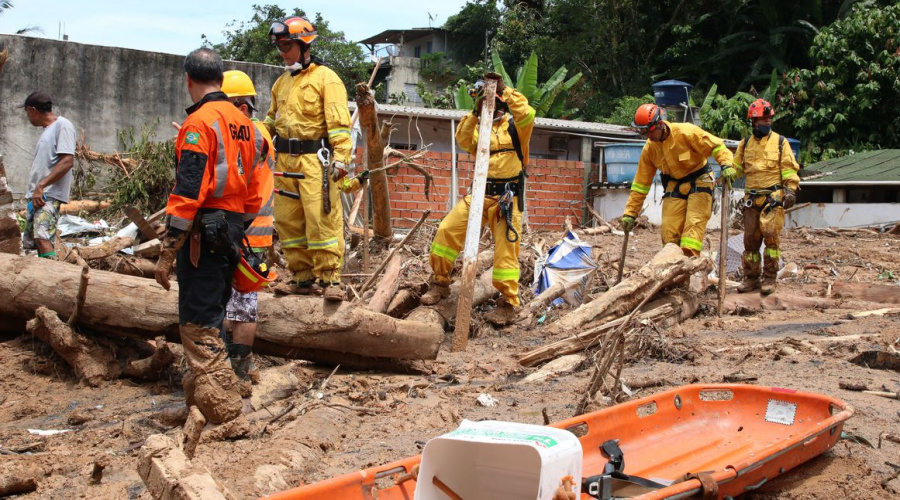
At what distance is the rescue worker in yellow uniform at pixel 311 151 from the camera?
5707mm

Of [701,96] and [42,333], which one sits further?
[701,96]

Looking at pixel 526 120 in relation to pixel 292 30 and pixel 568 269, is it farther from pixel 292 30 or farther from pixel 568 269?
pixel 292 30

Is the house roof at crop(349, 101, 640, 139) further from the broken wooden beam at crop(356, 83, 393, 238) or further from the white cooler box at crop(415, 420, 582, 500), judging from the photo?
the white cooler box at crop(415, 420, 582, 500)

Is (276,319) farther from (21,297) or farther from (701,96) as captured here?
(701,96)

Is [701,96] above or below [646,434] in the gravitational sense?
above

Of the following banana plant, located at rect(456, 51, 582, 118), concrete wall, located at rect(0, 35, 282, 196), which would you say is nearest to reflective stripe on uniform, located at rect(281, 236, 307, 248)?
concrete wall, located at rect(0, 35, 282, 196)

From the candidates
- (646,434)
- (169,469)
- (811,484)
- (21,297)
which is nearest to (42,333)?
(21,297)

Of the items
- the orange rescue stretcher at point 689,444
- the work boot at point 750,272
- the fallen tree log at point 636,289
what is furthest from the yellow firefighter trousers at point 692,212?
the orange rescue stretcher at point 689,444

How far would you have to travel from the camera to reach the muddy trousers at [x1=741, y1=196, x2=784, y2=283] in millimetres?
9070

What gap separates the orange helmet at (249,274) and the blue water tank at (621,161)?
12008 millimetres

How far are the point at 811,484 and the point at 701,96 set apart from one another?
21415 millimetres

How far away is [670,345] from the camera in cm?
670

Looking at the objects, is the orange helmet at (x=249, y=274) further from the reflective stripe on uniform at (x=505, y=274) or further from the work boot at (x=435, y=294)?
the reflective stripe on uniform at (x=505, y=274)

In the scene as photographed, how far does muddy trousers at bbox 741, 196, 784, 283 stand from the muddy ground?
145cm
